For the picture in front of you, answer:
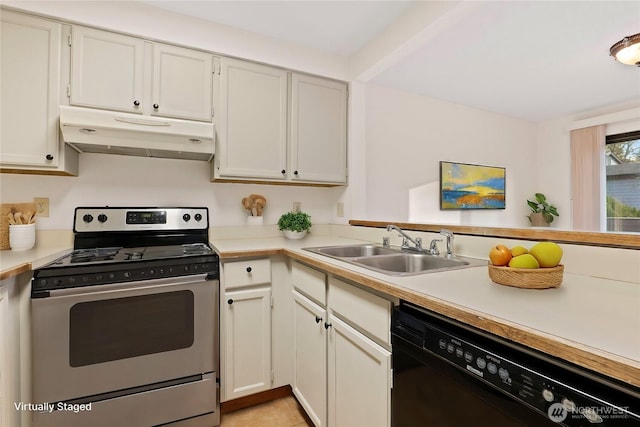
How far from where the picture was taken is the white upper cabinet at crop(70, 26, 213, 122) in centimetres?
167

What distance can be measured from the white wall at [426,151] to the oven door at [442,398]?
1.93 metres

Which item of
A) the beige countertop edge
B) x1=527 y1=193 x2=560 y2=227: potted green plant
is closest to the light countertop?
the beige countertop edge

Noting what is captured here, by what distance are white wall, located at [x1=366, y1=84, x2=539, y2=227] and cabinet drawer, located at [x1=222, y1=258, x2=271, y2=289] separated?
1309 mm

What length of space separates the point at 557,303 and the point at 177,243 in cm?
202

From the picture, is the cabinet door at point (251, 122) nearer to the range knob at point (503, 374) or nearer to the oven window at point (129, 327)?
the oven window at point (129, 327)

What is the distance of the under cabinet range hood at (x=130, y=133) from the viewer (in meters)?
1.55

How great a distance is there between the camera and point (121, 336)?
4.64ft

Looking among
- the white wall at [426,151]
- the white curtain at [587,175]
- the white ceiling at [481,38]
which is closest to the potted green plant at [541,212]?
the white wall at [426,151]

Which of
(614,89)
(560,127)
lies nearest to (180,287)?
(614,89)

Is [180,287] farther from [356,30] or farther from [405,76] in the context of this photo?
[405,76]

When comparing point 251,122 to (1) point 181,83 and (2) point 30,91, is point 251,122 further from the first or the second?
(2) point 30,91

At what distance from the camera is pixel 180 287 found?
4.99 feet

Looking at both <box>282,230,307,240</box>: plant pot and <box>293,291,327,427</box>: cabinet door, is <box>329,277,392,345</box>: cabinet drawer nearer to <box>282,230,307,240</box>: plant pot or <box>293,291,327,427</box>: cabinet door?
<box>293,291,327,427</box>: cabinet door

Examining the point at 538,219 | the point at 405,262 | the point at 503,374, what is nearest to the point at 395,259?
the point at 405,262
